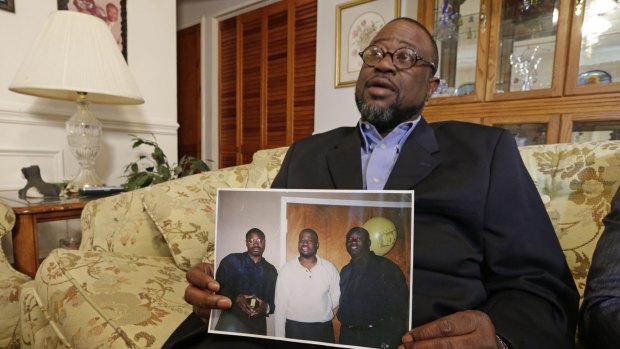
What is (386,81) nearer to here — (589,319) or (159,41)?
(589,319)

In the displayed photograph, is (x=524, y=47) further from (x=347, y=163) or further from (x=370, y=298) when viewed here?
(x=370, y=298)

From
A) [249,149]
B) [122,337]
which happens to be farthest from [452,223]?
[249,149]

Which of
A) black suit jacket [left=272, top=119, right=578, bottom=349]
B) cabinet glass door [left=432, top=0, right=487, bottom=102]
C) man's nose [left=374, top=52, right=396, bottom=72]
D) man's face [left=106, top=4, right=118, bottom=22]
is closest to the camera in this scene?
black suit jacket [left=272, top=119, right=578, bottom=349]

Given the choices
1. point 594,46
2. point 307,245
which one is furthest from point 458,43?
point 307,245

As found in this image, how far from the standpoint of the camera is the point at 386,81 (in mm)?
843

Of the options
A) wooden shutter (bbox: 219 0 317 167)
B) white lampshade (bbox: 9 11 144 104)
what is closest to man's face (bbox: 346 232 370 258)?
white lampshade (bbox: 9 11 144 104)

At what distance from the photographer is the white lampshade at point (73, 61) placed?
124cm

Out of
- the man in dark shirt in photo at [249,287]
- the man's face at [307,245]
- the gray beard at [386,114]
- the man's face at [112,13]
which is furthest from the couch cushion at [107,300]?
the man's face at [112,13]

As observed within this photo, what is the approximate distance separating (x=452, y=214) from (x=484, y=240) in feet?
0.27

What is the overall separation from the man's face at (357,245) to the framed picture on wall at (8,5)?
177 centimetres

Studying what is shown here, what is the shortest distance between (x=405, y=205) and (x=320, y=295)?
0.61 ft

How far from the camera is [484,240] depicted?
69 centimetres

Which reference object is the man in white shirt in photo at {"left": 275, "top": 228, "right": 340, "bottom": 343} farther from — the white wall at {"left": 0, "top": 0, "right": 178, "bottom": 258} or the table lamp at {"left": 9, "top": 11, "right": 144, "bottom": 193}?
the white wall at {"left": 0, "top": 0, "right": 178, "bottom": 258}

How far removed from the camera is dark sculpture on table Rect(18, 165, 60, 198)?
1.32 m
